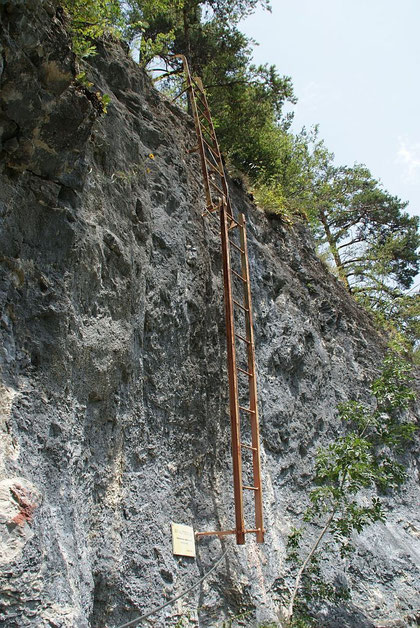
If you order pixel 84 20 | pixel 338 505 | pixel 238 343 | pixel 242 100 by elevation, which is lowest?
pixel 338 505

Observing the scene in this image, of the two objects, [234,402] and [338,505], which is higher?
[234,402]

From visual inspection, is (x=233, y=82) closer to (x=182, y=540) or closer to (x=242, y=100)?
(x=242, y=100)

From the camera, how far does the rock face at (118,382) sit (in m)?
3.84

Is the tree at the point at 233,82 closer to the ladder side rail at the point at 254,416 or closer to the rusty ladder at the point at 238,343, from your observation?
the rusty ladder at the point at 238,343

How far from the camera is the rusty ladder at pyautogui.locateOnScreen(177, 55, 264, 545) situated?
5.53 m

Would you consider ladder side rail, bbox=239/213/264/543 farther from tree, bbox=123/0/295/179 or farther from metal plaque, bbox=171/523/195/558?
tree, bbox=123/0/295/179

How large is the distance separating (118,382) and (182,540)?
1.50m

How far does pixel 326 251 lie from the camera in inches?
468

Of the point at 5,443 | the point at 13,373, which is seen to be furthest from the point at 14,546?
the point at 13,373

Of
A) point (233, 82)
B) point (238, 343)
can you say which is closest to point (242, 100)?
point (233, 82)

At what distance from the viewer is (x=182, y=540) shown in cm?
504

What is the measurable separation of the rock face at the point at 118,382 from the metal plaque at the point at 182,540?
9 centimetres

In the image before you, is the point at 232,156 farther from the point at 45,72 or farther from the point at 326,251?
the point at 45,72

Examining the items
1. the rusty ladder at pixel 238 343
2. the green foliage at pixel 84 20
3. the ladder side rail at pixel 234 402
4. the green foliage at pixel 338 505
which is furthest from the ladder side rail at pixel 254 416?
the green foliage at pixel 84 20
